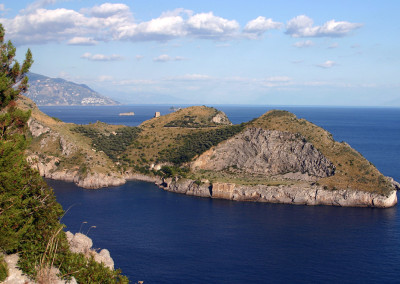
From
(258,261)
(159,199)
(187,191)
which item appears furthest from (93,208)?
(258,261)

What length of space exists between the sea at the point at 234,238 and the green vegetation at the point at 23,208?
2439cm

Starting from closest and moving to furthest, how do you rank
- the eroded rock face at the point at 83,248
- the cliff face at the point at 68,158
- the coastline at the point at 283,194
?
the eroded rock face at the point at 83,248
the coastline at the point at 283,194
the cliff face at the point at 68,158

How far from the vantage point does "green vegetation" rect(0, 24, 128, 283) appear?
31.0m

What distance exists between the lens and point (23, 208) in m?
34.3

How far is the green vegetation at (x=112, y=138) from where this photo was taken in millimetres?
144625

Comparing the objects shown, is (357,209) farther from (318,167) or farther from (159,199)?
(159,199)

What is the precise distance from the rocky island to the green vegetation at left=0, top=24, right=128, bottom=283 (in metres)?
73.2

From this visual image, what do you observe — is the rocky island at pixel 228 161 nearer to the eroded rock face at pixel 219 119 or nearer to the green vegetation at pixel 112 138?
the green vegetation at pixel 112 138

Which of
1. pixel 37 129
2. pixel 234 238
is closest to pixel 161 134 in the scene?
pixel 37 129

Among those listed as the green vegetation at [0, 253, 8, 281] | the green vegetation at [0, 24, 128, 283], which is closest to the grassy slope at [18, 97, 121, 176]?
the green vegetation at [0, 24, 128, 283]

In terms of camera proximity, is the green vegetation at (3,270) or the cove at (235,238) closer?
the green vegetation at (3,270)

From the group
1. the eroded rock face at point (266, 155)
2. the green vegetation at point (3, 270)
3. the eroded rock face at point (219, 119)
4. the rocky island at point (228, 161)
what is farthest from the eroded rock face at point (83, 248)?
the eroded rock face at point (219, 119)

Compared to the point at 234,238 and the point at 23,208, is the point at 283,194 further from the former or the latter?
the point at 23,208

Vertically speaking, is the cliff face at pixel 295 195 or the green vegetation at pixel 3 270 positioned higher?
the green vegetation at pixel 3 270
